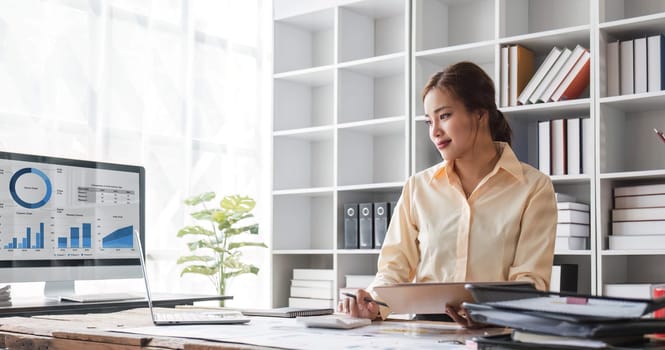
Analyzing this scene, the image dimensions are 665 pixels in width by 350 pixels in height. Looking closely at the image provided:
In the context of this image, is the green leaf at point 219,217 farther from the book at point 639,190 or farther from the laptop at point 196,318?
the laptop at point 196,318

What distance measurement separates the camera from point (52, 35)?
13.0 feet

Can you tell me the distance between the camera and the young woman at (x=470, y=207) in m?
2.25

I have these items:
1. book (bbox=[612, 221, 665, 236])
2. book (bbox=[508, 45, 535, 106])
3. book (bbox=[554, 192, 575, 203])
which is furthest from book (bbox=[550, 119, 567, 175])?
book (bbox=[612, 221, 665, 236])

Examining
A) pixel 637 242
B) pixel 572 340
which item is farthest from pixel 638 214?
pixel 572 340

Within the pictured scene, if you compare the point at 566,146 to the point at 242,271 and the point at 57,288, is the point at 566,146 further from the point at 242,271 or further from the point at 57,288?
the point at 57,288

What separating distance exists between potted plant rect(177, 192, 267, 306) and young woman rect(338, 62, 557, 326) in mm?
2029

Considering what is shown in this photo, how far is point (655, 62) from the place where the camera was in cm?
344

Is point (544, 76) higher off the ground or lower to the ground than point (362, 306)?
higher

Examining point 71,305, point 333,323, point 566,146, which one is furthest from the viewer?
point 566,146

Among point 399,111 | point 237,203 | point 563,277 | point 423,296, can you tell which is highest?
point 399,111

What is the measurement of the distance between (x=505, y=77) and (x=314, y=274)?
150 cm

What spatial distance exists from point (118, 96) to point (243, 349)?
3.01 metres

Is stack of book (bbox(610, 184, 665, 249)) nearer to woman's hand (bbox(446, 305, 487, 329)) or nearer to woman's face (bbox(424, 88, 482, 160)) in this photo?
woman's face (bbox(424, 88, 482, 160))

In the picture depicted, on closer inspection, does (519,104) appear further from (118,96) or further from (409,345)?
(409,345)
